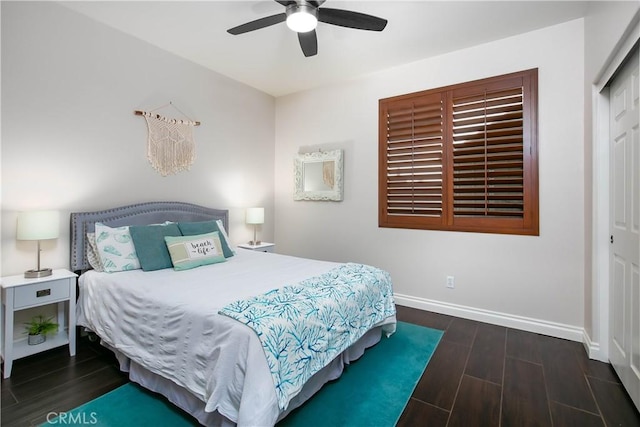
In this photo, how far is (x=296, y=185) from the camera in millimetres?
4586

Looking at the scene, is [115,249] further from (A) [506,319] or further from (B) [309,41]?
(A) [506,319]

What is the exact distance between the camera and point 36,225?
231 centimetres

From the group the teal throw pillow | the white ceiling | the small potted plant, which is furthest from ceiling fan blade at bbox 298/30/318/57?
the small potted plant

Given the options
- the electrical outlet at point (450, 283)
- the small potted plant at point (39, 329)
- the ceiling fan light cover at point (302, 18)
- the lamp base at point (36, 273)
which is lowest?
the small potted plant at point (39, 329)

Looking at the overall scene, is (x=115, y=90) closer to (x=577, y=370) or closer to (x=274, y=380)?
(x=274, y=380)

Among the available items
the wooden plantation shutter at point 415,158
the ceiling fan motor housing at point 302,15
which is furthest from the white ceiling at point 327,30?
the wooden plantation shutter at point 415,158

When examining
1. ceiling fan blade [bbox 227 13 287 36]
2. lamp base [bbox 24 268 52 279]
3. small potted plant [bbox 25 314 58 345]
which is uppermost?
ceiling fan blade [bbox 227 13 287 36]

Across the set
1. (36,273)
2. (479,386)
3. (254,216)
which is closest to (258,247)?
(254,216)

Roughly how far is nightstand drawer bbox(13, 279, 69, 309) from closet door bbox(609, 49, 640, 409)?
391 cm

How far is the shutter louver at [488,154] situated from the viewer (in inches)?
119

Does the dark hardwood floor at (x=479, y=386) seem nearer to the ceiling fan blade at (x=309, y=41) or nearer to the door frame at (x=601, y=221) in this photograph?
the door frame at (x=601, y=221)

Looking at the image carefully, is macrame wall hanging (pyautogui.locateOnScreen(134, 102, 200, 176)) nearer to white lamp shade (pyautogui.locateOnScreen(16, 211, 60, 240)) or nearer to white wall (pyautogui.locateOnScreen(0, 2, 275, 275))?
white wall (pyautogui.locateOnScreen(0, 2, 275, 275))

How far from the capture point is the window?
2.98 m

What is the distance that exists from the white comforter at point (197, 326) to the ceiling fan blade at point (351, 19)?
1966mm
